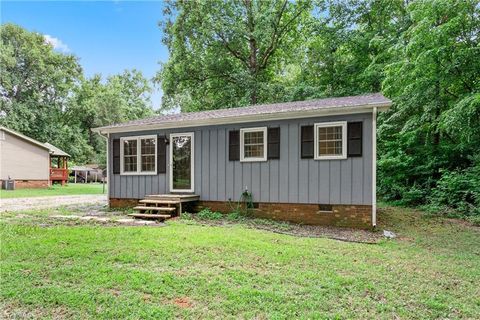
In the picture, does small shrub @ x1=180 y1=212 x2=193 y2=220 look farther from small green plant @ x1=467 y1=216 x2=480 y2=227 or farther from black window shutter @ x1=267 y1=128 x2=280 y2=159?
small green plant @ x1=467 y1=216 x2=480 y2=227

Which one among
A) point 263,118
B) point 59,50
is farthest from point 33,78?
point 263,118

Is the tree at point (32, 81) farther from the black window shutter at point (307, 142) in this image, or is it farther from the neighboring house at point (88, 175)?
the black window shutter at point (307, 142)

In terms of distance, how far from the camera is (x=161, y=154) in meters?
9.02

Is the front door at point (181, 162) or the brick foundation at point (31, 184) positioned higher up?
the front door at point (181, 162)

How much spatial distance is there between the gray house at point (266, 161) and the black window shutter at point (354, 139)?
21 mm

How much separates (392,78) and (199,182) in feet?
24.7

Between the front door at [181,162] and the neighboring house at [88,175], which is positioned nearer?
the front door at [181,162]

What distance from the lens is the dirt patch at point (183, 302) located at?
2.80 metres

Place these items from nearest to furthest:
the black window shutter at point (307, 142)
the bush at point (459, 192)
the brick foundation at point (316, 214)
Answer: the brick foundation at point (316, 214) < the black window shutter at point (307, 142) < the bush at point (459, 192)

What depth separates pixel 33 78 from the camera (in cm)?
2889

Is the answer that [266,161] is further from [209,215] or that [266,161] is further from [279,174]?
[209,215]

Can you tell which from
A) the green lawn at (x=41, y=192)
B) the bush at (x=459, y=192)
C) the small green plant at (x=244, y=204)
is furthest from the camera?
the green lawn at (x=41, y=192)

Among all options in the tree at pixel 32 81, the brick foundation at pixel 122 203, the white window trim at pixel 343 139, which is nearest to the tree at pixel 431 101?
the white window trim at pixel 343 139

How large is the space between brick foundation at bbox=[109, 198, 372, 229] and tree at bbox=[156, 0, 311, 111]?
11.2 m
